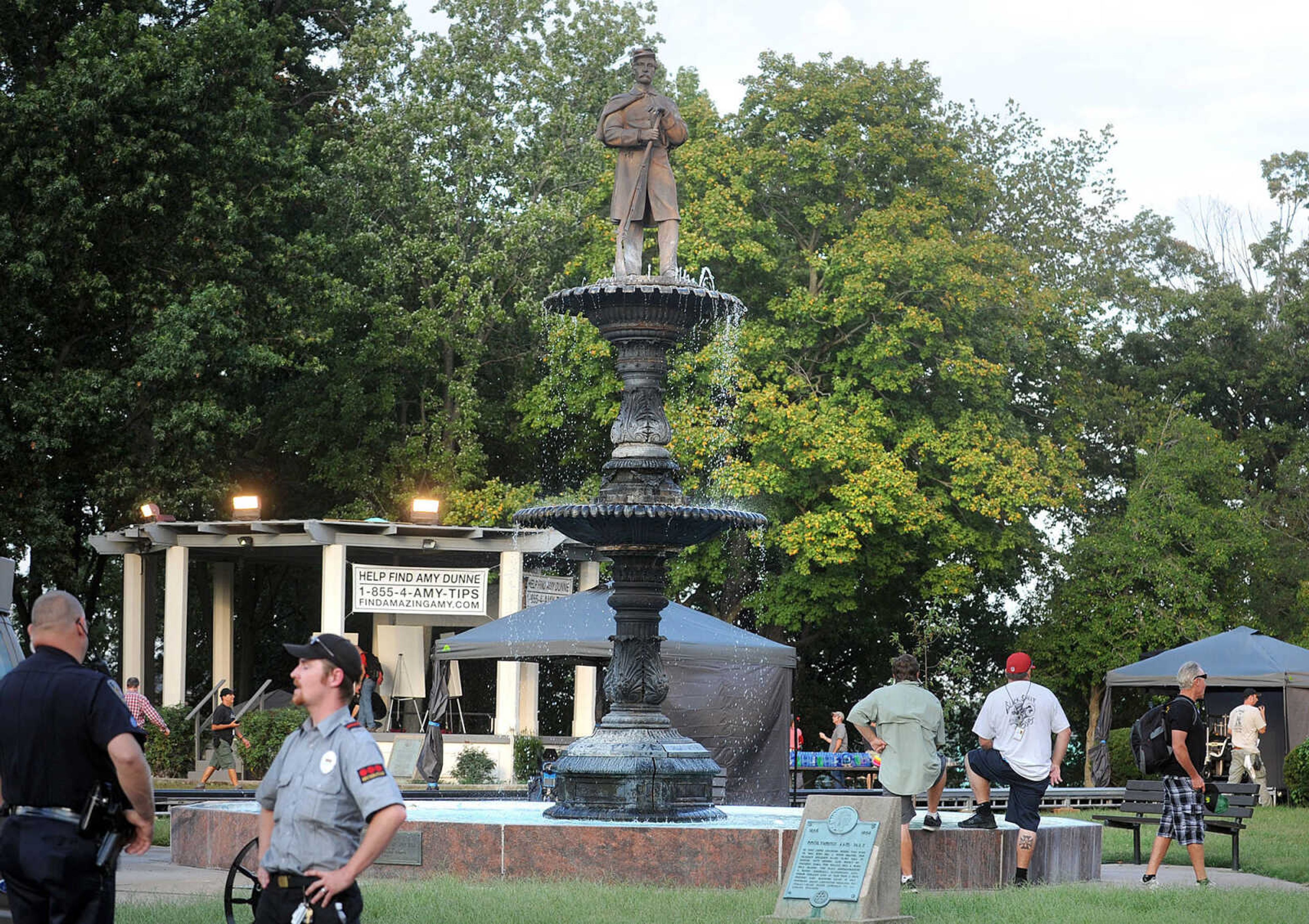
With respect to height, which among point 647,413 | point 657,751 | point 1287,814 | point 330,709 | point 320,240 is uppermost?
point 320,240

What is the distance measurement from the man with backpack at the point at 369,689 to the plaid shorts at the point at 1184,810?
441 inches

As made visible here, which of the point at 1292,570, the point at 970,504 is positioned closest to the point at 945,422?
the point at 970,504

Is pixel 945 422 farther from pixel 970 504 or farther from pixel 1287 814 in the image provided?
pixel 1287 814

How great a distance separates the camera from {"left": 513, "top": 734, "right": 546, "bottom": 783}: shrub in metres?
25.6

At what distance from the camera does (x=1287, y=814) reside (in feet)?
75.8

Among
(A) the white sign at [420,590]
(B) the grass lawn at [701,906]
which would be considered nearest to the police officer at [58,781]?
(B) the grass lawn at [701,906]

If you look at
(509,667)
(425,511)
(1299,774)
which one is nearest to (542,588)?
(509,667)

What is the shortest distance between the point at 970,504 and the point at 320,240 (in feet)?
42.6

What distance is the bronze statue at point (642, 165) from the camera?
49.0 feet

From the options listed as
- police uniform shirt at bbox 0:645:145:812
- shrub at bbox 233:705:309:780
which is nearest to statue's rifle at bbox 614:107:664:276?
police uniform shirt at bbox 0:645:145:812

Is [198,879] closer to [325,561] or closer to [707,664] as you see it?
[707,664]

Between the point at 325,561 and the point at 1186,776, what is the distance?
622 inches

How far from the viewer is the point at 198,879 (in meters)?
12.7

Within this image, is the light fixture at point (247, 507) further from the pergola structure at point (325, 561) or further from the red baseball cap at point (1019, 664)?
the red baseball cap at point (1019, 664)
